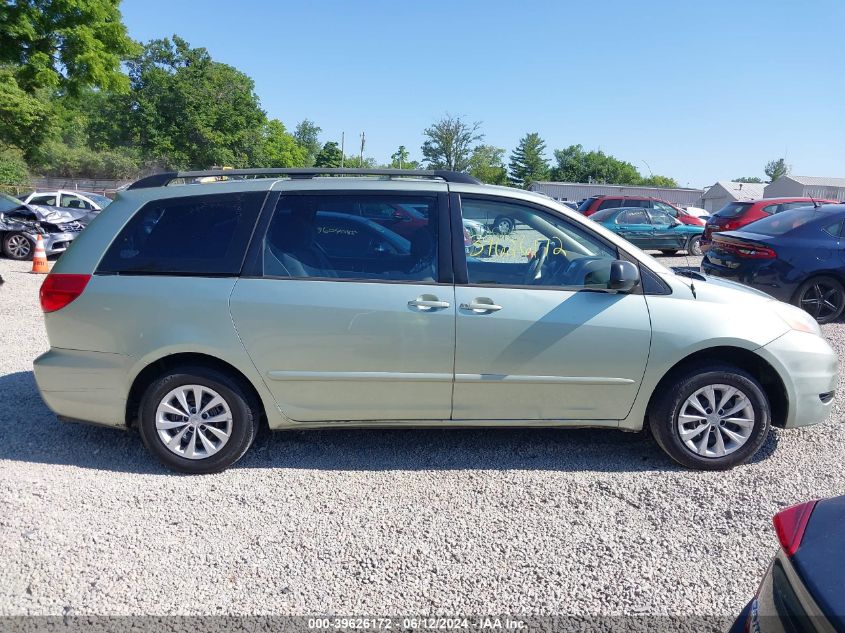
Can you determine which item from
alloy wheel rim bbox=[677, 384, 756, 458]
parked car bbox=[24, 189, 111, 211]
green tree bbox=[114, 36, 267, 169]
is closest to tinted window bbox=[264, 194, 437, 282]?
alloy wheel rim bbox=[677, 384, 756, 458]

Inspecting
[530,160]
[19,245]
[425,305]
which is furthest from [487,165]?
[425,305]

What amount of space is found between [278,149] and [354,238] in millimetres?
78718

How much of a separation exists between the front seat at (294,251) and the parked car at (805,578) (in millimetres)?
2748

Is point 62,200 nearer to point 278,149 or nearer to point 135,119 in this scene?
point 135,119

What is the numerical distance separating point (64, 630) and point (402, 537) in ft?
4.95

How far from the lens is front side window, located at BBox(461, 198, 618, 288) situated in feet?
13.0

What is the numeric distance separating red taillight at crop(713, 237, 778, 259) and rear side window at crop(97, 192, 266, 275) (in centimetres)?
662

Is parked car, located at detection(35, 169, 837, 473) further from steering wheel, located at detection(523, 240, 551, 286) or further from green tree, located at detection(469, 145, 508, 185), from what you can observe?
green tree, located at detection(469, 145, 508, 185)

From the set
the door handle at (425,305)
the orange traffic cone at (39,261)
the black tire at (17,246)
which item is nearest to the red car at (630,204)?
the orange traffic cone at (39,261)

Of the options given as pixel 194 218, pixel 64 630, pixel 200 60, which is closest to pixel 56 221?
pixel 194 218

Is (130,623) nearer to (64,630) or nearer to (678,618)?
(64,630)

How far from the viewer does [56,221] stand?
14.8 m

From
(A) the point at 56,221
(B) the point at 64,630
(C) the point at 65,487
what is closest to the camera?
(B) the point at 64,630

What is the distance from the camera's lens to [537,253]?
4176mm
